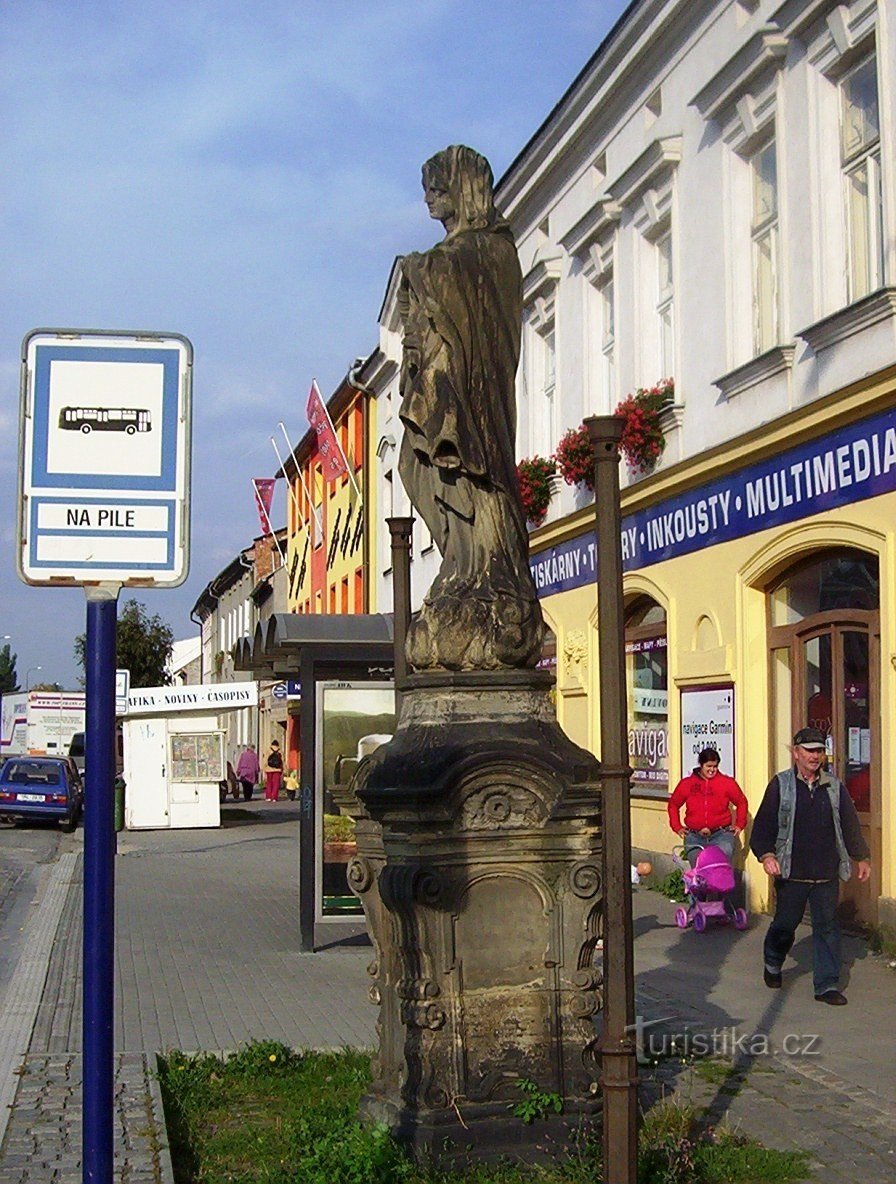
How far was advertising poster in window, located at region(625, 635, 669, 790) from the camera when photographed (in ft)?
60.7

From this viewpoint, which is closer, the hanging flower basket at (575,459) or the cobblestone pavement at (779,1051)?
the cobblestone pavement at (779,1051)

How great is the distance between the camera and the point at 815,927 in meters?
10.8

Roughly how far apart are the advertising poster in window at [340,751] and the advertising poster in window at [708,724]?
3.48 meters

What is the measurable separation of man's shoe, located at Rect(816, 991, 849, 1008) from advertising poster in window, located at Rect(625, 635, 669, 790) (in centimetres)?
751

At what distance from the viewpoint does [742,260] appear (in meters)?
16.1

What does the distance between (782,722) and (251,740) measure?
173 ft

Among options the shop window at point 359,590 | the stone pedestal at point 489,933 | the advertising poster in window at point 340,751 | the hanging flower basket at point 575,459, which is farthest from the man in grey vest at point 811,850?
the shop window at point 359,590

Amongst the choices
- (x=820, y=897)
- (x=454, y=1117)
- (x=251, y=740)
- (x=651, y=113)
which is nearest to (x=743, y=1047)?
(x=820, y=897)

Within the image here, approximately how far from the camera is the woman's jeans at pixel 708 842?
47.8ft

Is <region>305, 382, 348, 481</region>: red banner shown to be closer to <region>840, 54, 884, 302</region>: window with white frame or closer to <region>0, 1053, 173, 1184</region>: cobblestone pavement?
<region>840, 54, 884, 302</region>: window with white frame

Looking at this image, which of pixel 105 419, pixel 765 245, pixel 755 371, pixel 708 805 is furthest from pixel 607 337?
pixel 105 419

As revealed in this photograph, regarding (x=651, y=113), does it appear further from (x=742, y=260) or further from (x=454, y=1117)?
(x=454, y=1117)

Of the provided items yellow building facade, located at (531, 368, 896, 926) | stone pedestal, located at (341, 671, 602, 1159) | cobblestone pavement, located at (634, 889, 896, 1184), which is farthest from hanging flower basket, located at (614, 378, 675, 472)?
stone pedestal, located at (341, 671, 602, 1159)

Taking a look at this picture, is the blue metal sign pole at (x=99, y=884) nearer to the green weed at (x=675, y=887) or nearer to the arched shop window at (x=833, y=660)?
the arched shop window at (x=833, y=660)
